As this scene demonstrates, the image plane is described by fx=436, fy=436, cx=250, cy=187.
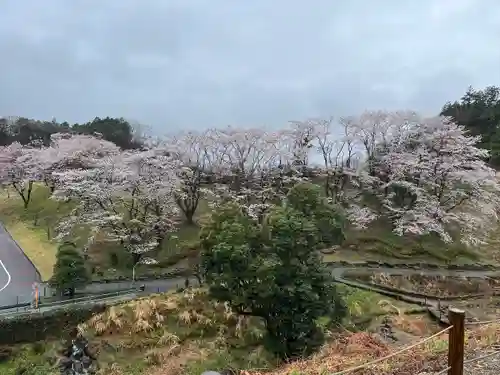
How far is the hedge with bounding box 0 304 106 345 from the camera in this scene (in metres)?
15.9

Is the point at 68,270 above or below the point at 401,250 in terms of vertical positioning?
above

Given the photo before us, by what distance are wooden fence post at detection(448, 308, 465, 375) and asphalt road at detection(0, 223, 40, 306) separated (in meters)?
18.6

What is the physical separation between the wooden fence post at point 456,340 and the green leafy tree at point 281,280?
24.3 ft

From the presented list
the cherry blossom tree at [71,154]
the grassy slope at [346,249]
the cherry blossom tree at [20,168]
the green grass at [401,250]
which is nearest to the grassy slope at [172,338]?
the grassy slope at [346,249]

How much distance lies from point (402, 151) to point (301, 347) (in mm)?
20004

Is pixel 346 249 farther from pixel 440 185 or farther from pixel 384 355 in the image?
pixel 384 355

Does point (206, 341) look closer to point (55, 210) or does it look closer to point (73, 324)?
point (73, 324)

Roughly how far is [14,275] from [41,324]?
7.55 metres

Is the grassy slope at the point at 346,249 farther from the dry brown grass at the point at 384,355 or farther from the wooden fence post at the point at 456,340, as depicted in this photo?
the wooden fence post at the point at 456,340

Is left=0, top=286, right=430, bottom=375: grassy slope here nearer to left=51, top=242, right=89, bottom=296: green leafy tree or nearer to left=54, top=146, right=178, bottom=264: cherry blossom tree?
left=51, top=242, right=89, bottom=296: green leafy tree

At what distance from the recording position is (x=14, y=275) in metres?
22.6

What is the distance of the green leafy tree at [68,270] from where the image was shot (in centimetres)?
1856

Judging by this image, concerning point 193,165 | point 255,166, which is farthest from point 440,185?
point 193,165

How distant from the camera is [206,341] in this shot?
609 inches
